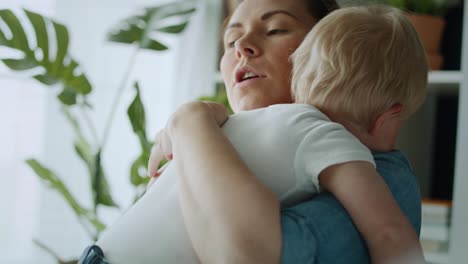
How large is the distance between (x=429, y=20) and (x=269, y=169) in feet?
5.66

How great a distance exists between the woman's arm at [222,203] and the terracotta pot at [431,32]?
1.69m

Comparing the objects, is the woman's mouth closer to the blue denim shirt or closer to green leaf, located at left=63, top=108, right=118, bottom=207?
the blue denim shirt

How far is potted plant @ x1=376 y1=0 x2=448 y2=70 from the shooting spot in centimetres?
221

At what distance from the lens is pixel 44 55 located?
1.92 m

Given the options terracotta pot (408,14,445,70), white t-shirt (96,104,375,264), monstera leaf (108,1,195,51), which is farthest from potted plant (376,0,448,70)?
white t-shirt (96,104,375,264)

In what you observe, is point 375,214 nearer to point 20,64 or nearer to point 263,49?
point 263,49

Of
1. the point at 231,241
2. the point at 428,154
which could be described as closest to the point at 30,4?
the point at 428,154

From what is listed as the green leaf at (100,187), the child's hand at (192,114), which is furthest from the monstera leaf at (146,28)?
the child's hand at (192,114)

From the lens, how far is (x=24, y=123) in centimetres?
241

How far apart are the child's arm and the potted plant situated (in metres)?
1.64

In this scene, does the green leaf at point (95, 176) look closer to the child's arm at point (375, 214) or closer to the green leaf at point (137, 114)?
the green leaf at point (137, 114)

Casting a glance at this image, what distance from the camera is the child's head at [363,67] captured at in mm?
820

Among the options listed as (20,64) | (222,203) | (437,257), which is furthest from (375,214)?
(437,257)

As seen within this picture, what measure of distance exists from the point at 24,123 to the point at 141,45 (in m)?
0.67
